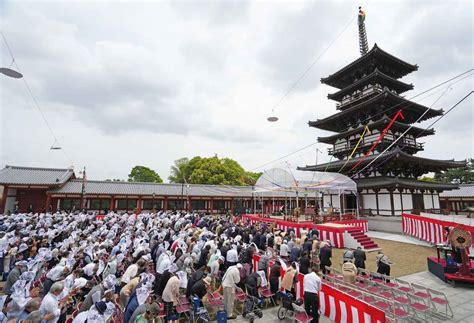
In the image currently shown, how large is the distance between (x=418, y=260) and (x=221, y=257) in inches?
390

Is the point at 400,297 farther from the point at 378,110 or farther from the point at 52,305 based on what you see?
the point at 378,110

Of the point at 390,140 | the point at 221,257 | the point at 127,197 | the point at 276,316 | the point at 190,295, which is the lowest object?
the point at 276,316

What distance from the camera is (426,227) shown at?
1473cm

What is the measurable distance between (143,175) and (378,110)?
189ft

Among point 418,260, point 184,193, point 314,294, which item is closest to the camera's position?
point 314,294

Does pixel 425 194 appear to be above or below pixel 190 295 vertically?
above

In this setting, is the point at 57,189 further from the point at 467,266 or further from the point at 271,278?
the point at 467,266

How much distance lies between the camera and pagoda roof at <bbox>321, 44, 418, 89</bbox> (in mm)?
24109

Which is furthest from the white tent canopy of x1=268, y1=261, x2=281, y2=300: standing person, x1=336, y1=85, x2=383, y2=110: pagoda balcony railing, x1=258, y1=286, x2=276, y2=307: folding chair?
x1=258, y1=286, x2=276, y2=307: folding chair

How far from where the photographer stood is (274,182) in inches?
815

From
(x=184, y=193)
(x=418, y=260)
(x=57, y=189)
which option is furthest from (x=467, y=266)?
(x=57, y=189)

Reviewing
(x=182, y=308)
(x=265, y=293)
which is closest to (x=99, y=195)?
(x=182, y=308)

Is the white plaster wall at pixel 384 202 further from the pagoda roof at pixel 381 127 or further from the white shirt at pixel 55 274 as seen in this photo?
the white shirt at pixel 55 274

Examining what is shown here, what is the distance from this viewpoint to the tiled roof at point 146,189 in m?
27.9
